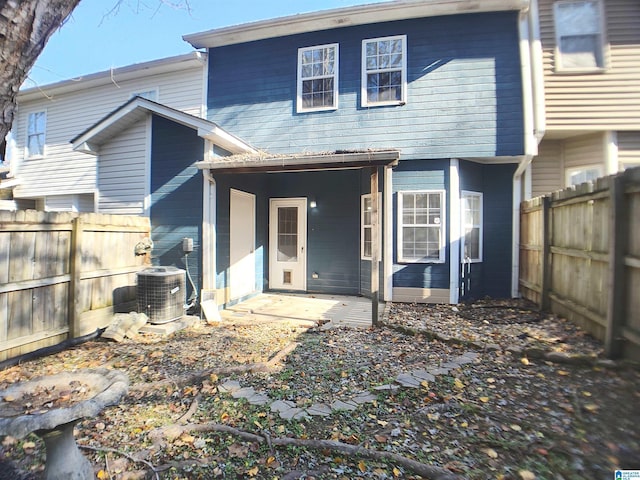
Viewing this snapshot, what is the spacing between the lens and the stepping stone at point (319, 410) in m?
2.73

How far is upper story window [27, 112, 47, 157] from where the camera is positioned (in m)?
10.8

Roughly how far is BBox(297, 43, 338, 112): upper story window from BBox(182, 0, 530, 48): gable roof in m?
0.51

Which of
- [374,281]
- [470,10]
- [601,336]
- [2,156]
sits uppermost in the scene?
[470,10]

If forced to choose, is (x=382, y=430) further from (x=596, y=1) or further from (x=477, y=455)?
(x=596, y=1)

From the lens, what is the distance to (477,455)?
2.19m

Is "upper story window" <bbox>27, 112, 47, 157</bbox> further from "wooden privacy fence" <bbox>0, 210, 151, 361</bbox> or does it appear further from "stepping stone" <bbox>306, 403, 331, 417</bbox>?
"stepping stone" <bbox>306, 403, 331, 417</bbox>

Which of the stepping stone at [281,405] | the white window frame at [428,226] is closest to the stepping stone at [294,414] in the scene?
the stepping stone at [281,405]

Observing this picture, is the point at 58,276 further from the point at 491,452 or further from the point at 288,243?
the point at 491,452

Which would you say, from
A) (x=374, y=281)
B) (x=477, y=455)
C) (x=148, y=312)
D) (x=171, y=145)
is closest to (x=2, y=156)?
(x=477, y=455)

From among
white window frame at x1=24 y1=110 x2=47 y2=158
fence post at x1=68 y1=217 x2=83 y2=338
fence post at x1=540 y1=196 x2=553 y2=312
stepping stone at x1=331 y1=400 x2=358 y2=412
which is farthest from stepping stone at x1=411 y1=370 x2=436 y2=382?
white window frame at x1=24 y1=110 x2=47 y2=158

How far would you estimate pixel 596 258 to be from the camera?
151 inches

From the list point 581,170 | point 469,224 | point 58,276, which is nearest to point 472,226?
point 469,224

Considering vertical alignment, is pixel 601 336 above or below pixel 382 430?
above

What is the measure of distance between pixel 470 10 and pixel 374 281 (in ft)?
20.3
